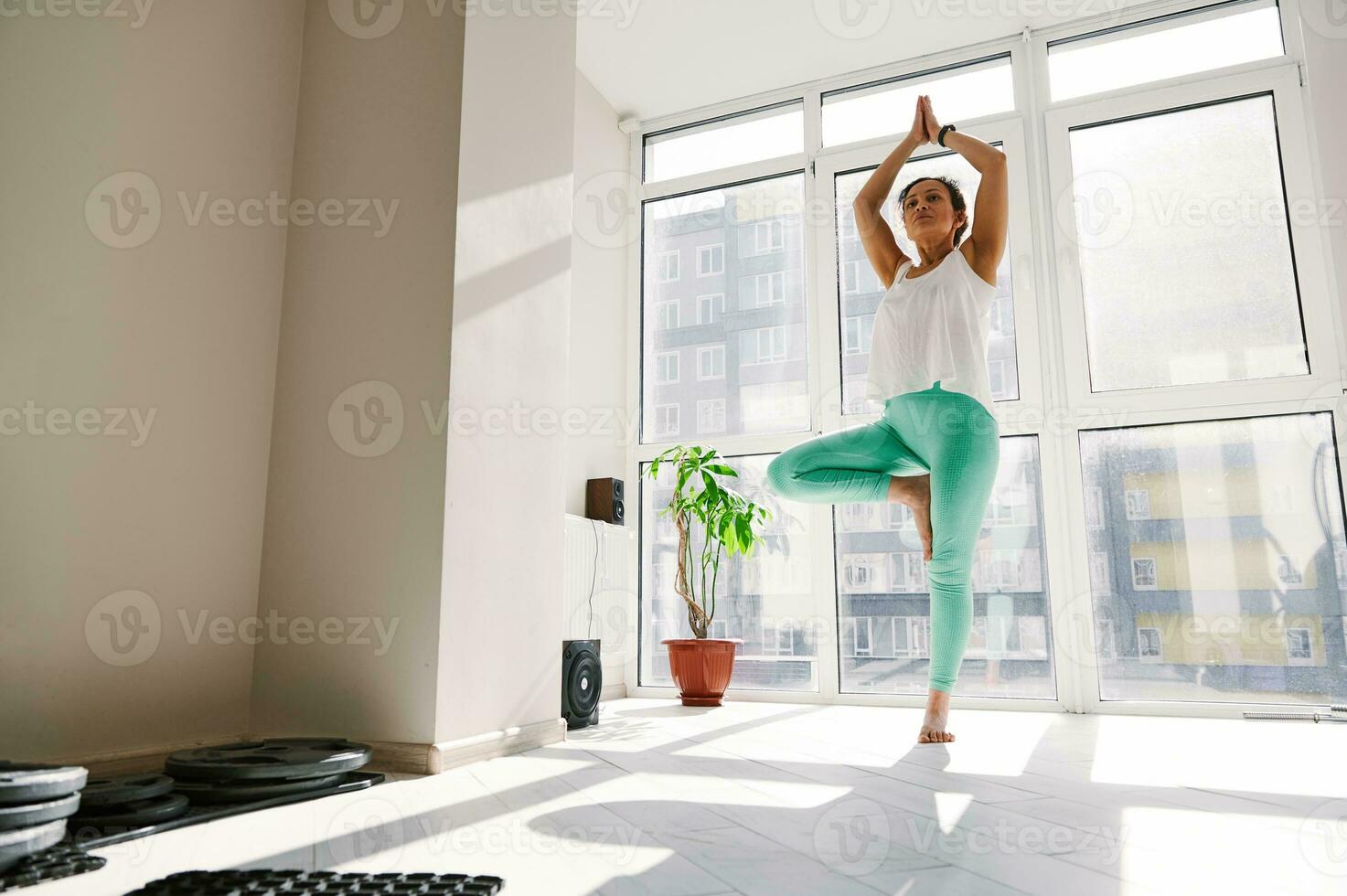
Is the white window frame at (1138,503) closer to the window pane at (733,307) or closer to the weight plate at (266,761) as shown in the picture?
the window pane at (733,307)

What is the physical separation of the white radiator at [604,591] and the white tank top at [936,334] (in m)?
1.54

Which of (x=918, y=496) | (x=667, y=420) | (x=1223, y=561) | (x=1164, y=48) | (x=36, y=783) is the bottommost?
(x=36, y=783)

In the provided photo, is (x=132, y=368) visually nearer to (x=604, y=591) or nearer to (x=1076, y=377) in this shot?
(x=604, y=591)

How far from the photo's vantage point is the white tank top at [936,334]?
7.55 ft

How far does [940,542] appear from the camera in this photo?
228cm

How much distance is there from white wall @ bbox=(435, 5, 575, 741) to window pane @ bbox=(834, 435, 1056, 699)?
5.62 ft

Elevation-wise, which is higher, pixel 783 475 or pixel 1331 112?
pixel 1331 112

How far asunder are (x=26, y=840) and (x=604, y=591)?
2.73 m

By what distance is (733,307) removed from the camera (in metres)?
4.22

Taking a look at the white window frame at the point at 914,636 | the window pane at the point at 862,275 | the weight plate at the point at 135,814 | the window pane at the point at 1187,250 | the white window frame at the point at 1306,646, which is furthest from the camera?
the window pane at the point at 862,275

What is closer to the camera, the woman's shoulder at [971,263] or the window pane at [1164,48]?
the woman's shoulder at [971,263]

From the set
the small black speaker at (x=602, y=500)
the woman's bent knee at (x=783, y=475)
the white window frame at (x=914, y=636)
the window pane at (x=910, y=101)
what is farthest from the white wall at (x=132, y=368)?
the window pane at (x=910, y=101)

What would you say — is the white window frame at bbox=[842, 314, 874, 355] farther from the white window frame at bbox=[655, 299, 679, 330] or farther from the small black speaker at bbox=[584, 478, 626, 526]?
the small black speaker at bbox=[584, 478, 626, 526]

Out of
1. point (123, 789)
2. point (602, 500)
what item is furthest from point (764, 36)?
point (123, 789)
